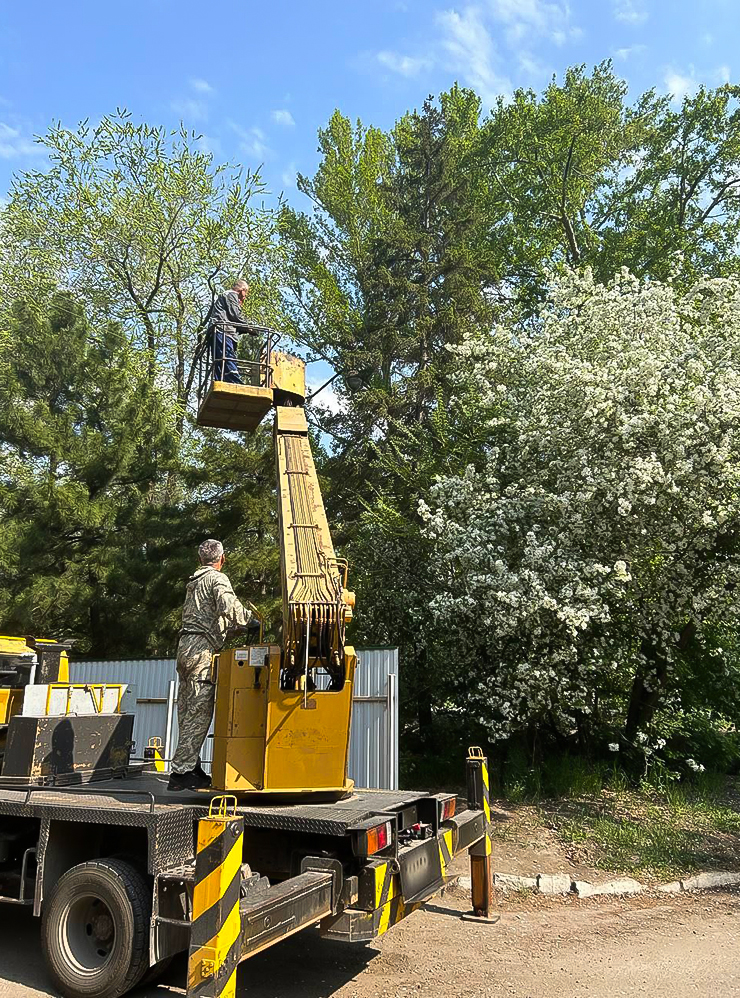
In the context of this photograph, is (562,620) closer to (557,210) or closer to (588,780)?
(588,780)

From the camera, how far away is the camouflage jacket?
231 inches

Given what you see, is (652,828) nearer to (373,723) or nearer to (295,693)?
(373,723)

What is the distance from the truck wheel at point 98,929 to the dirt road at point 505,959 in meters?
0.34

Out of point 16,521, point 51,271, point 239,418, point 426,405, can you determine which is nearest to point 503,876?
point 239,418

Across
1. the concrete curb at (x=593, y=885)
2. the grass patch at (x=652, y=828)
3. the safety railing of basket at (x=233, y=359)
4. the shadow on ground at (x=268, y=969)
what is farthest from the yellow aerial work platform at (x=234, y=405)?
the grass patch at (x=652, y=828)

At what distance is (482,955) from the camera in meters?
6.00

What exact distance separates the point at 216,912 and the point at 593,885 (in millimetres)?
5517

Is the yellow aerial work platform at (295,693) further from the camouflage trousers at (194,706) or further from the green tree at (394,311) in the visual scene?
the green tree at (394,311)

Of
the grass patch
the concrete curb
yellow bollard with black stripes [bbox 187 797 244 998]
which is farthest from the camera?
the grass patch

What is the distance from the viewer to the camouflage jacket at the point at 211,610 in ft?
19.2

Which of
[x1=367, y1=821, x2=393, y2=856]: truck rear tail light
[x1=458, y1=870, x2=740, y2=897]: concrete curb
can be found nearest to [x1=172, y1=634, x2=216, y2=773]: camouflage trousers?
[x1=367, y1=821, x2=393, y2=856]: truck rear tail light

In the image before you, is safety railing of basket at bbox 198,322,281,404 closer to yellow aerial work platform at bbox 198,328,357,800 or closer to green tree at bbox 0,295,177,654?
yellow aerial work platform at bbox 198,328,357,800

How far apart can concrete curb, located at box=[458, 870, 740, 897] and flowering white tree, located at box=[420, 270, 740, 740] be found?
2.85 meters

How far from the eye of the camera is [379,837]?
498 centimetres
